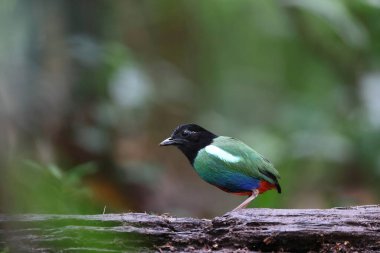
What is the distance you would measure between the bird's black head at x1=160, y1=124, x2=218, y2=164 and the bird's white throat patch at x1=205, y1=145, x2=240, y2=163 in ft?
0.43

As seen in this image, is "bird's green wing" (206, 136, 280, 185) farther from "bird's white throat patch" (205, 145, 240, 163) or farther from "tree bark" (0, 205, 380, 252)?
"tree bark" (0, 205, 380, 252)

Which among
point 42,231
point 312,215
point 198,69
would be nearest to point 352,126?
point 198,69

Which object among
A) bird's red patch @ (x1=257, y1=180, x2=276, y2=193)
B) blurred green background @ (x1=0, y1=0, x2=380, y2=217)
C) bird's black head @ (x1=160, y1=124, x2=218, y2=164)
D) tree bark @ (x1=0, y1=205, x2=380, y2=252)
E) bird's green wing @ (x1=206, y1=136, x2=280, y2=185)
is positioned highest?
blurred green background @ (x1=0, y1=0, x2=380, y2=217)

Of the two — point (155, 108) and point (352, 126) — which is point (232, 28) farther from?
point (352, 126)

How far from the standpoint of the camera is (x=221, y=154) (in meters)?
3.86

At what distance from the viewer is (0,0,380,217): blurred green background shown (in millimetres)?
6480

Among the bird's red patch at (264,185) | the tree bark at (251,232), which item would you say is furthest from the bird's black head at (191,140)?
the tree bark at (251,232)

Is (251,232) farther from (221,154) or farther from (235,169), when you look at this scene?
(221,154)

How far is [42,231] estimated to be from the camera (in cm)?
280

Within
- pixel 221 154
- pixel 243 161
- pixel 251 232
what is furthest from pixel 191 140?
pixel 251 232

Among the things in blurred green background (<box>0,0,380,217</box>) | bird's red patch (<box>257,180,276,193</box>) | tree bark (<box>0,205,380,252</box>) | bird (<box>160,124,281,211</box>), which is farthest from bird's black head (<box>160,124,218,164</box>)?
blurred green background (<box>0,0,380,217</box>)

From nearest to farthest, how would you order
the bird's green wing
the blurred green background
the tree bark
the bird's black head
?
the tree bark → the bird's green wing → the bird's black head → the blurred green background

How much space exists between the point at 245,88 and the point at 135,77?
352 centimetres

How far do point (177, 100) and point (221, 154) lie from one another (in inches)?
189
